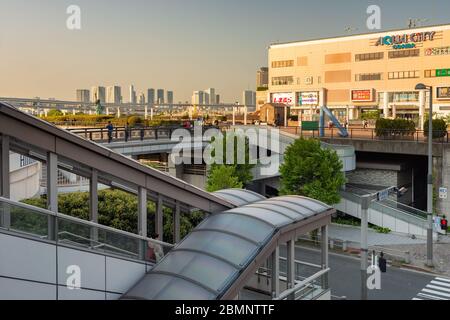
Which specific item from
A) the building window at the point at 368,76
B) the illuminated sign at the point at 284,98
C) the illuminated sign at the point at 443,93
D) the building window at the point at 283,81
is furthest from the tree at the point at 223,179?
the building window at the point at 283,81

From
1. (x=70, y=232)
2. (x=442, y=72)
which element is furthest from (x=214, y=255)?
(x=442, y=72)

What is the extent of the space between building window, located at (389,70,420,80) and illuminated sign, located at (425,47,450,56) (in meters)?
3.28

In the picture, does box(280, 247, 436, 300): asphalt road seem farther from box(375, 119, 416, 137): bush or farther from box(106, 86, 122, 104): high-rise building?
box(106, 86, 122, 104): high-rise building

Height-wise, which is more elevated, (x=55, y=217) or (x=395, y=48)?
(x=395, y=48)

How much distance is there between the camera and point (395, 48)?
250 ft

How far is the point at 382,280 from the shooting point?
22.2m

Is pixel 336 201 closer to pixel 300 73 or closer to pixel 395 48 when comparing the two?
pixel 395 48

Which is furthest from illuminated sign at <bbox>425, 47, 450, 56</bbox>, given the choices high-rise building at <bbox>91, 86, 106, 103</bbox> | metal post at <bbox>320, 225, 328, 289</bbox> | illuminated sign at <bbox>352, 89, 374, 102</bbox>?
metal post at <bbox>320, 225, 328, 289</bbox>

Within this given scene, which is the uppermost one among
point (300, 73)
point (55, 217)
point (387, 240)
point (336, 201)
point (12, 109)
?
point (300, 73)

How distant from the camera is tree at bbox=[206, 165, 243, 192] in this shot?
30734 millimetres

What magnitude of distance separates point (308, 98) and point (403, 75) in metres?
17.0
